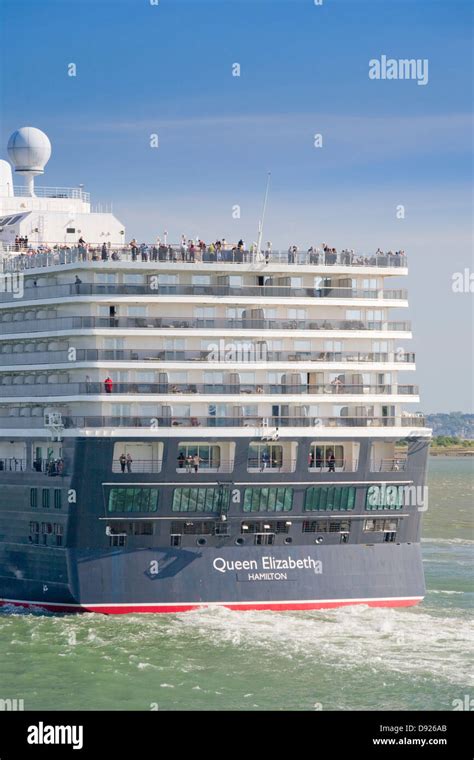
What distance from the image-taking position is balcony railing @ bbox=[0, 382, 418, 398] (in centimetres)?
5678

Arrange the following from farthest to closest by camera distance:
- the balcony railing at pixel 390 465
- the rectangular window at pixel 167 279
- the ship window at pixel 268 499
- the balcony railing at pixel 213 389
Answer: the balcony railing at pixel 390 465, the rectangular window at pixel 167 279, the balcony railing at pixel 213 389, the ship window at pixel 268 499

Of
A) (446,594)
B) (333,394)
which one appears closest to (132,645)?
(333,394)

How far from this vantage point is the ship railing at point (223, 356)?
57000mm

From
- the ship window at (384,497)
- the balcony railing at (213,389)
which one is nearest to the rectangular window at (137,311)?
the balcony railing at (213,389)

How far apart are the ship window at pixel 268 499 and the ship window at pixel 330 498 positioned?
66cm

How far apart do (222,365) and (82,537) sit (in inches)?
282

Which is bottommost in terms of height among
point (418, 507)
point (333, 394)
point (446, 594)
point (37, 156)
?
point (446, 594)

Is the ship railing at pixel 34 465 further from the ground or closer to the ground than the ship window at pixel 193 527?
further from the ground

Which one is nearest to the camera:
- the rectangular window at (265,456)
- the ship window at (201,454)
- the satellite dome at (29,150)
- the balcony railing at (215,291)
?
the ship window at (201,454)

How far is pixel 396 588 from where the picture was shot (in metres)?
57.6

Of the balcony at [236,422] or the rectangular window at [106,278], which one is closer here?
the balcony at [236,422]

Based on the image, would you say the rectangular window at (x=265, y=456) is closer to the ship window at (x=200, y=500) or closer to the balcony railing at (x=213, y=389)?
the ship window at (x=200, y=500)

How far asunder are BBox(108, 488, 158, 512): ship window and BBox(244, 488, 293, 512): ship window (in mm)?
2988
